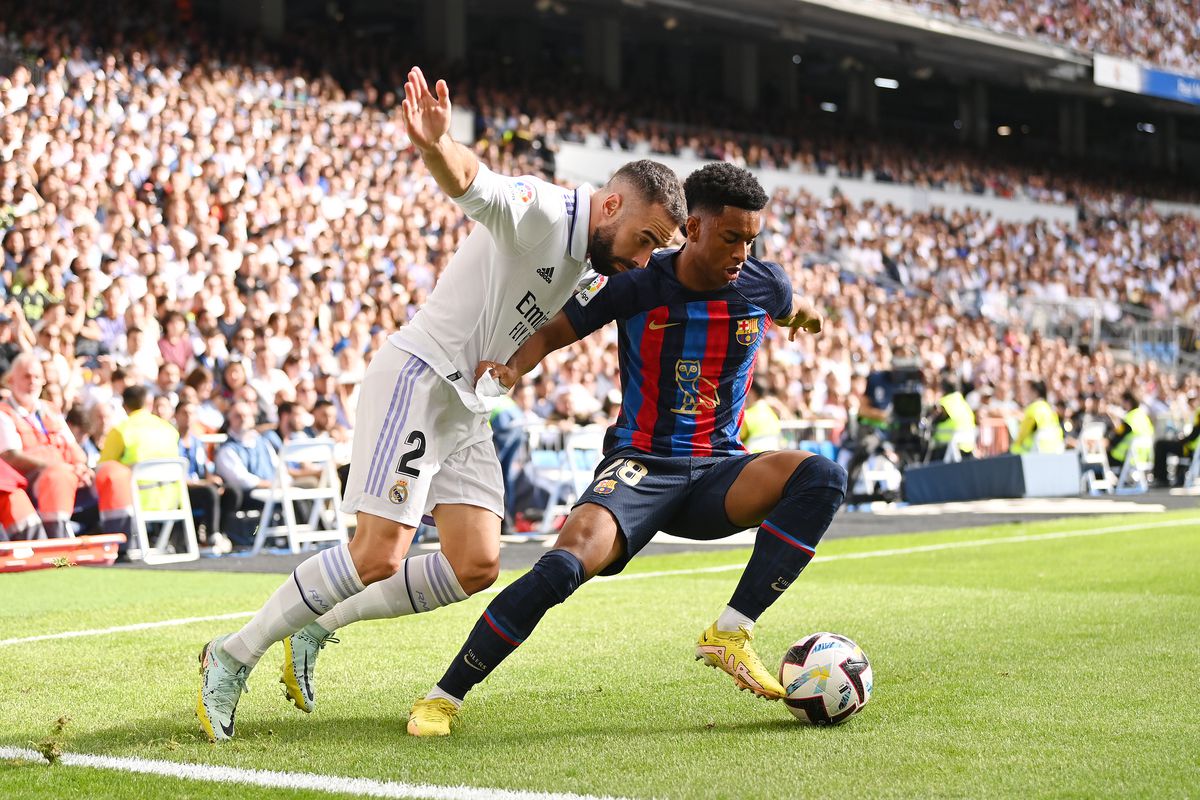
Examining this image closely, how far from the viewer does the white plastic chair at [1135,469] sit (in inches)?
898

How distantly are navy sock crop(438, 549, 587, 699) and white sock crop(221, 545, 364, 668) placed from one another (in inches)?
17.4

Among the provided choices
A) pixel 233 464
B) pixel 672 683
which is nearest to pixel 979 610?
pixel 672 683

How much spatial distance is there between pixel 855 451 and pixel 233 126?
947 centimetres

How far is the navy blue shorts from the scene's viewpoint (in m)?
5.11

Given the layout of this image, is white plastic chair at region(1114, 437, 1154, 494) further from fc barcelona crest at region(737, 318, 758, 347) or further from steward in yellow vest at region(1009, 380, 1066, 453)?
fc barcelona crest at region(737, 318, 758, 347)

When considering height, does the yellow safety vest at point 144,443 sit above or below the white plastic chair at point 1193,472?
above

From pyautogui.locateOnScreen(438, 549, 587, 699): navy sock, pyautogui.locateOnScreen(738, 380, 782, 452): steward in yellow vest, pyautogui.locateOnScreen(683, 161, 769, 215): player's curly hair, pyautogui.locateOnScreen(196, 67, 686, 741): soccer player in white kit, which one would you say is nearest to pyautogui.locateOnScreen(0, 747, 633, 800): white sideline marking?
pyautogui.locateOnScreen(196, 67, 686, 741): soccer player in white kit

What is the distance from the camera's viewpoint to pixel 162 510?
12008 mm

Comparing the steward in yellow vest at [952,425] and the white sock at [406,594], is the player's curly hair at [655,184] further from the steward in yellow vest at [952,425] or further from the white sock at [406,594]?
the steward in yellow vest at [952,425]

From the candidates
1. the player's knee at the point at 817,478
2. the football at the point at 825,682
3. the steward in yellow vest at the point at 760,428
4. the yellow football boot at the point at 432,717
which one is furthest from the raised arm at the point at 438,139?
the steward in yellow vest at the point at 760,428

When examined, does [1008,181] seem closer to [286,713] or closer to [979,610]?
[979,610]

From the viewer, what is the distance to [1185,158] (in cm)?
5403

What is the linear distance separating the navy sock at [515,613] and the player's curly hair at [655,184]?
1.24m

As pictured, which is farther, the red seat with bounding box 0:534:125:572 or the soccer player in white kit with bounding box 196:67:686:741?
the red seat with bounding box 0:534:125:572
